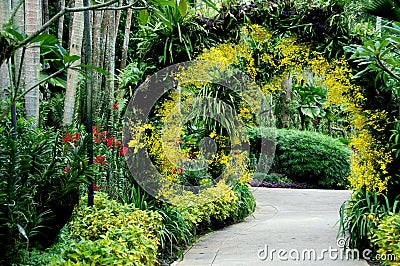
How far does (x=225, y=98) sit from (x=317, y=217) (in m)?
2.81

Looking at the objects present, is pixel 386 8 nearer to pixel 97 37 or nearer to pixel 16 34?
pixel 97 37

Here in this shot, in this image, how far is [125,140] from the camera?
565 cm

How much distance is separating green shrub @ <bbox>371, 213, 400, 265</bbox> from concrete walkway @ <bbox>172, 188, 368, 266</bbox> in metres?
0.63

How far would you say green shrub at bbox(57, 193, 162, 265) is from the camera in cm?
350

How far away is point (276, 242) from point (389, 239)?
190 cm

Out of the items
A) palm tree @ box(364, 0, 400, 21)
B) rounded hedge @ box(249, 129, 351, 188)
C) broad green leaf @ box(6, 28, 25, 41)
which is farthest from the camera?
rounded hedge @ box(249, 129, 351, 188)

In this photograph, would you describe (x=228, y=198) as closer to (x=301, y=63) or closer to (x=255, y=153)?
(x=301, y=63)

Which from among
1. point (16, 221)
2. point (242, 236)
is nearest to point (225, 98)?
point (242, 236)

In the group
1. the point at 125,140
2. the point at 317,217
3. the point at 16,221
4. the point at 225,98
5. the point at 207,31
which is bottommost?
the point at 317,217

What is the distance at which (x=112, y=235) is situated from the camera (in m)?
4.20
